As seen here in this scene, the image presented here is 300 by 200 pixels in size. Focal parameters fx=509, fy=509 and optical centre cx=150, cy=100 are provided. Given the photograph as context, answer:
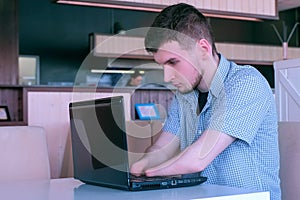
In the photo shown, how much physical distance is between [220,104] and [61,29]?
24.1ft

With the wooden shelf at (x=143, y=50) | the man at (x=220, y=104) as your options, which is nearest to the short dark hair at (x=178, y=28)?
the man at (x=220, y=104)

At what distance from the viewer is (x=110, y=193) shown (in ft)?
4.05

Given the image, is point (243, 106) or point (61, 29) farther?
point (61, 29)

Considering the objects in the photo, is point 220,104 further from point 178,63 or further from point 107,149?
point 107,149

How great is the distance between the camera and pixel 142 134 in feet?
11.6

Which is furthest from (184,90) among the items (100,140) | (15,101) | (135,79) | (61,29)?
(61,29)

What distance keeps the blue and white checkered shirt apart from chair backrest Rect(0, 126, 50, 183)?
693 mm

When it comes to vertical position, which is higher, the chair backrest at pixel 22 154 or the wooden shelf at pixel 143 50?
→ the wooden shelf at pixel 143 50

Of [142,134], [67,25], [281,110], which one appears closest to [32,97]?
[142,134]

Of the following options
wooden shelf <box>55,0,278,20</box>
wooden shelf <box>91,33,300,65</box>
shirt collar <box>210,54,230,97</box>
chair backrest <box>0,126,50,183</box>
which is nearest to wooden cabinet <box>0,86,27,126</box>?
wooden shelf <box>55,0,278,20</box>

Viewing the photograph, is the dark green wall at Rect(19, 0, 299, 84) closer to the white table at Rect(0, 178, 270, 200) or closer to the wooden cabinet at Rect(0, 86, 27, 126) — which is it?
the wooden cabinet at Rect(0, 86, 27, 126)

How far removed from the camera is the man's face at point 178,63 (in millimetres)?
1554

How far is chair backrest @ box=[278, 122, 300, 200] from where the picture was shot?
1.78m

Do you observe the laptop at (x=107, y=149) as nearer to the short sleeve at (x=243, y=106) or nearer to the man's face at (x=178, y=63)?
the short sleeve at (x=243, y=106)
